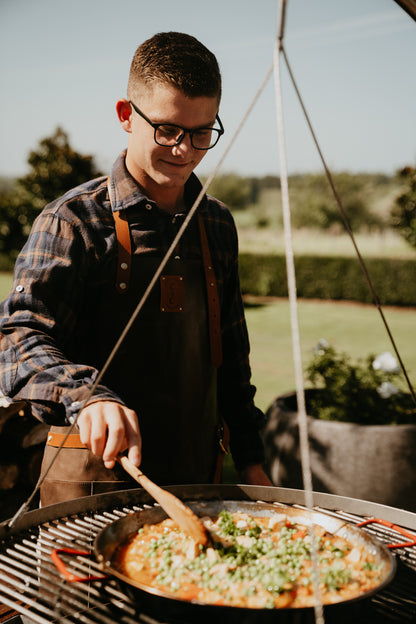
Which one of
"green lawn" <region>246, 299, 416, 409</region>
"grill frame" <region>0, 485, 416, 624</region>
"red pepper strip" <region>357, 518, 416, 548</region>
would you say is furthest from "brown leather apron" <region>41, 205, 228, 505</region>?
"green lawn" <region>246, 299, 416, 409</region>

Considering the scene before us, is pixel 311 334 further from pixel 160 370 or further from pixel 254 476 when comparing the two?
pixel 160 370

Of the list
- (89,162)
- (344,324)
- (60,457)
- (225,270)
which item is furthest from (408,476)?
(344,324)

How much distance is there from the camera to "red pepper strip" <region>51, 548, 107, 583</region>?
108cm

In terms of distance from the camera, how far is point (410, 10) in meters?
1.16

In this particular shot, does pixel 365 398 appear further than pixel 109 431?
Yes

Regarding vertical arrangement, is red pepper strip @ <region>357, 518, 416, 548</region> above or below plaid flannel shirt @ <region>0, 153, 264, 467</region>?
below

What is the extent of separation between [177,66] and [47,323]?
0.78m

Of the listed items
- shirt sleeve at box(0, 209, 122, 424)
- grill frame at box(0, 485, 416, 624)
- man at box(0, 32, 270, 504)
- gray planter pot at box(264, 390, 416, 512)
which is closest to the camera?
grill frame at box(0, 485, 416, 624)

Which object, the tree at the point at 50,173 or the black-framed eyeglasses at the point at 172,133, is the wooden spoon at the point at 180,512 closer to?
the black-framed eyeglasses at the point at 172,133

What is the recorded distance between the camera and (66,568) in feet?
3.71

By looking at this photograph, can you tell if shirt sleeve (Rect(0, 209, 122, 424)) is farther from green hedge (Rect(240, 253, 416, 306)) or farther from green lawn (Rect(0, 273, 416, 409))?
green hedge (Rect(240, 253, 416, 306))

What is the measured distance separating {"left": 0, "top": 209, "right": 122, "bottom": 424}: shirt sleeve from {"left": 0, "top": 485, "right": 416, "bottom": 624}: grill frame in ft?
0.80

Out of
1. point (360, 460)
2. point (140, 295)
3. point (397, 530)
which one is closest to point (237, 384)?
point (140, 295)

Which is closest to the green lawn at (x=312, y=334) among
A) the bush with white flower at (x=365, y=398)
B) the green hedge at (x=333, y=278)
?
the green hedge at (x=333, y=278)
